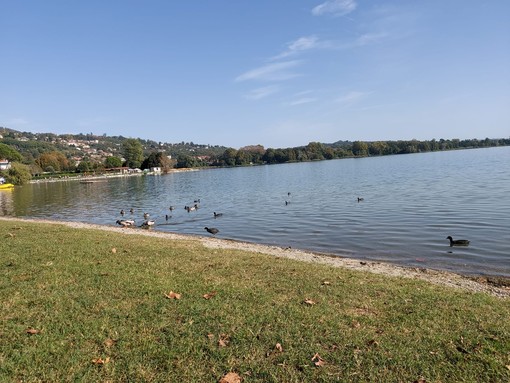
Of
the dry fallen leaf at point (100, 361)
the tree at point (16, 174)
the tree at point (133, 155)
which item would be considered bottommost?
the dry fallen leaf at point (100, 361)

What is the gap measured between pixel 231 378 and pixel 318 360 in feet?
4.23

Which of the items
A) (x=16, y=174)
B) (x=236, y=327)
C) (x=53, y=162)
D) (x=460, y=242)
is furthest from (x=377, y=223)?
(x=53, y=162)

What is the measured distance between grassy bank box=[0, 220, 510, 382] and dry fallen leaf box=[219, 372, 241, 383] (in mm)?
80

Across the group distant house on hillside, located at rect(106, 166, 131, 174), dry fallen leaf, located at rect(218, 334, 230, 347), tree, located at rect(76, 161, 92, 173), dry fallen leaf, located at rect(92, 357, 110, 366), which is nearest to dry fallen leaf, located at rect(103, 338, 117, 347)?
dry fallen leaf, located at rect(92, 357, 110, 366)

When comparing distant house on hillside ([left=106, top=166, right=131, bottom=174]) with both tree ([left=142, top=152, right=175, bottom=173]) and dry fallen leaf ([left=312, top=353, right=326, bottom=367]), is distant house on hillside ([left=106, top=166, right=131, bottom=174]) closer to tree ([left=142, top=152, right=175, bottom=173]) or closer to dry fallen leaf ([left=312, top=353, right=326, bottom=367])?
tree ([left=142, top=152, right=175, bottom=173])

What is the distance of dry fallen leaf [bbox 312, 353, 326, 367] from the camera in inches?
207

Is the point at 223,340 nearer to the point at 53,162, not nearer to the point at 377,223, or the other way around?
the point at 377,223

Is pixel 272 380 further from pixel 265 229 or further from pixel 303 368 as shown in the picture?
pixel 265 229

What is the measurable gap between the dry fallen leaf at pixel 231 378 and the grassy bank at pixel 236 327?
0.08m

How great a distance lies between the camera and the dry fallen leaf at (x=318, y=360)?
5.27 m

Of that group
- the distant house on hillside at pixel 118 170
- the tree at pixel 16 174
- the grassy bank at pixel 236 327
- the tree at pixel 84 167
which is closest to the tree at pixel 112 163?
the distant house on hillside at pixel 118 170

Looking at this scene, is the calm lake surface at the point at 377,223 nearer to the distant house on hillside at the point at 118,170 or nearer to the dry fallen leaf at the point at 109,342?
the dry fallen leaf at the point at 109,342

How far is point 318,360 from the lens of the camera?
538cm

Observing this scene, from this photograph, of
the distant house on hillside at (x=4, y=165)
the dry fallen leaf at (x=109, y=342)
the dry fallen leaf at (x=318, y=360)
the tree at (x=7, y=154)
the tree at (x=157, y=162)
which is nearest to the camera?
the dry fallen leaf at (x=318, y=360)
